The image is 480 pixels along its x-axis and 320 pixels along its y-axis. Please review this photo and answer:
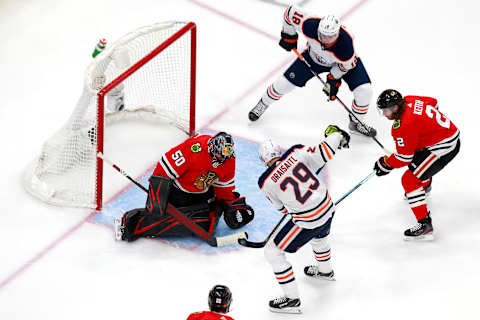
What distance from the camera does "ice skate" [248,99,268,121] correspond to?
651 centimetres

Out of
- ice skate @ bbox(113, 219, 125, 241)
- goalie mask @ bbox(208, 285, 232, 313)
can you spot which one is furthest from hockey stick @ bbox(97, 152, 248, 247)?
goalie mask @ bbox(208, 285, 232, 313)

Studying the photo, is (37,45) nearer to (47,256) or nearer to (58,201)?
(58,201)

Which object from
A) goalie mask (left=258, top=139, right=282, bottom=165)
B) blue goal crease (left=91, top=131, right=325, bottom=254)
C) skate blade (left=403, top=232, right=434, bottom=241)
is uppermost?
goalie mask (left=258, top=139, right=282, bottom=165)

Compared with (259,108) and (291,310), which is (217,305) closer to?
(291,310)

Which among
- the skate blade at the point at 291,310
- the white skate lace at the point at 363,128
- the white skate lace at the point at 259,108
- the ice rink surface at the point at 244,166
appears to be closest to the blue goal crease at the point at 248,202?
the ice rink surface at the point at 244,166

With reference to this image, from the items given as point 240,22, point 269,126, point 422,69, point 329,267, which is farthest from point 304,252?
point 240,22

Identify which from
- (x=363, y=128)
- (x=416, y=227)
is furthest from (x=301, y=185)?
(x=363, y=128)

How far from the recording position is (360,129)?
639 centimetres

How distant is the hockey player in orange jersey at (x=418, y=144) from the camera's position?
16.8ft

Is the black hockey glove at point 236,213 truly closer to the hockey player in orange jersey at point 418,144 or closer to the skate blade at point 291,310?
the skate blade at point 291,310

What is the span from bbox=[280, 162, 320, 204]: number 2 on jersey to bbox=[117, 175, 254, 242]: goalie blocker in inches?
37.2

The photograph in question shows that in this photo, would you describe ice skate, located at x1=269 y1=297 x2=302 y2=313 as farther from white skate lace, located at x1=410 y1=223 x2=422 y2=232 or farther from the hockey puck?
white skate lace, located at x1=410 y1=223 x2=422 y2=232

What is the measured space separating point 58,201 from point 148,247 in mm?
750

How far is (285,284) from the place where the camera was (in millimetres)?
5027
